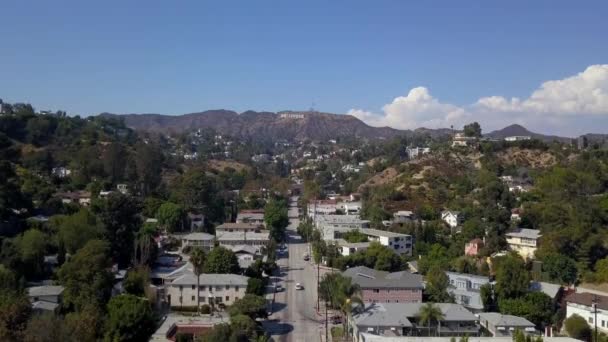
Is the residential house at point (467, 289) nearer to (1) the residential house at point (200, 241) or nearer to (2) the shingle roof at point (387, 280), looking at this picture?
(2) the shingle roof at point (387, 280)

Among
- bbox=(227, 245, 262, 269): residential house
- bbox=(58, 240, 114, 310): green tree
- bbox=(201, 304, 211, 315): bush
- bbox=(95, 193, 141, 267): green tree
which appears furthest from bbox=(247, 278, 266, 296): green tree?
bbox=(95, 193, 141, 267): green tree

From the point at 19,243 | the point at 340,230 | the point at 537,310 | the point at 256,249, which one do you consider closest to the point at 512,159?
the point at 340,230

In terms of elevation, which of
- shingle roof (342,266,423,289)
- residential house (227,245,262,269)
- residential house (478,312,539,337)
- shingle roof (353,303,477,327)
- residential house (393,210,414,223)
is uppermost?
residential house (393,210,414,223)

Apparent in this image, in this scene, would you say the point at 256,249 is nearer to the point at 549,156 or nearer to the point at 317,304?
the point at 317,304

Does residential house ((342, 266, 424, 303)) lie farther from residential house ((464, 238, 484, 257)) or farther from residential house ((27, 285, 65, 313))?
residential house ((27, 285, 65, 313))

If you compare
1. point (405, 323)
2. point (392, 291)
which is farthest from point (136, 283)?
point (405, 323)

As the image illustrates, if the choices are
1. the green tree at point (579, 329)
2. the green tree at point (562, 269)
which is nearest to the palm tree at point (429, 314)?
the green tree at point (579, 329)

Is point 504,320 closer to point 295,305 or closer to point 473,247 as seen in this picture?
point 295,305
